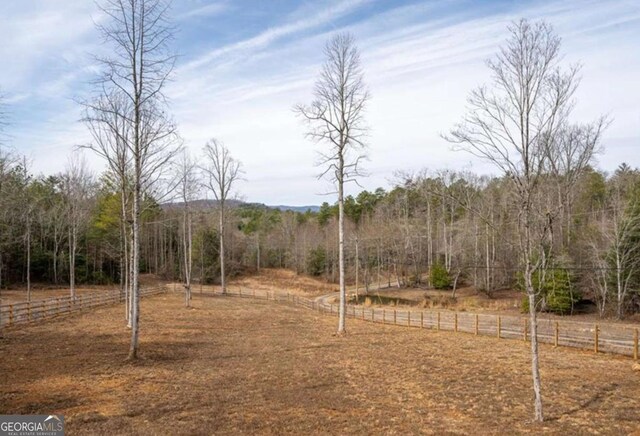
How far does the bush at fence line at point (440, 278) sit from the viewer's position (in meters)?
52.7

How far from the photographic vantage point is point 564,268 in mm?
32594

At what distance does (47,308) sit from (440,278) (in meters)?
39.9

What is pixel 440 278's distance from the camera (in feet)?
173

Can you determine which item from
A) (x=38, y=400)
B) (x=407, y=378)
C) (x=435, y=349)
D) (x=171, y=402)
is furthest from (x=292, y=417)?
(x=435, y=349)

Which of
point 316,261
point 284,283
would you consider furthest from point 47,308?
point 316,261

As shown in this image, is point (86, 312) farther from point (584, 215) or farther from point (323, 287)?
point (584, 215)

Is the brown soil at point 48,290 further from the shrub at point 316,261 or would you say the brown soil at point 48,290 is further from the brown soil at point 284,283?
the shrub at point 316,261

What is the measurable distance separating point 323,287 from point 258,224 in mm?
37329

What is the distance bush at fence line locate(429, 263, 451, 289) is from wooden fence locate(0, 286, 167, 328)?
111ft

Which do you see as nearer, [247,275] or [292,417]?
[292,417]

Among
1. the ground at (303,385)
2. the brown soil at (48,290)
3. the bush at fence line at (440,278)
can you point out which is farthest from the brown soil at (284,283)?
the ground at (303,385)

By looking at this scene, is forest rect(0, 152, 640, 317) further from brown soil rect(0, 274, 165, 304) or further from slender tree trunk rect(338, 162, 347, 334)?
slender tree trunk rect(338, 162, 347, 334)

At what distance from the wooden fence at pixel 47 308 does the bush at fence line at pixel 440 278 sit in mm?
33824

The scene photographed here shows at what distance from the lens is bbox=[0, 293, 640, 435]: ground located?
8.18 m
